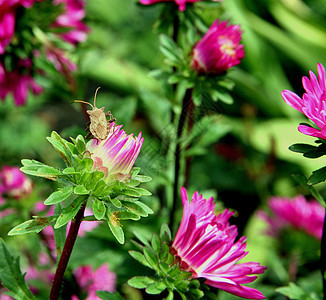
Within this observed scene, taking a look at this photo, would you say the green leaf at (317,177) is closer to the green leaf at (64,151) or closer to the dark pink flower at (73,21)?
the green leaf at (64,151)

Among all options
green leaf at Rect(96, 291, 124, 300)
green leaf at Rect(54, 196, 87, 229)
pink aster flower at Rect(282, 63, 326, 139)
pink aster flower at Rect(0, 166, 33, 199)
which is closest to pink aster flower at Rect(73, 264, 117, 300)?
pink aster flower at Rect(0, 166, 33, 199)

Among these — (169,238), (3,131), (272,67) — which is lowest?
(3,131)

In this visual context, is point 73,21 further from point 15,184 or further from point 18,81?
point 15,184

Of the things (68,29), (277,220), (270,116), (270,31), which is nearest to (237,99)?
(270,116)

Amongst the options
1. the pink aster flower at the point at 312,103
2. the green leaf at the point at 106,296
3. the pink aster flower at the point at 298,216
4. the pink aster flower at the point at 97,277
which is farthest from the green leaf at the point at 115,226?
the pink aster flower at the point at 298,216

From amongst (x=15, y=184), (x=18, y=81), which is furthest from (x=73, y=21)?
(x=15, y=184)

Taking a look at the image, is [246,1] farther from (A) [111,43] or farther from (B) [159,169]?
(B) [159,169]
